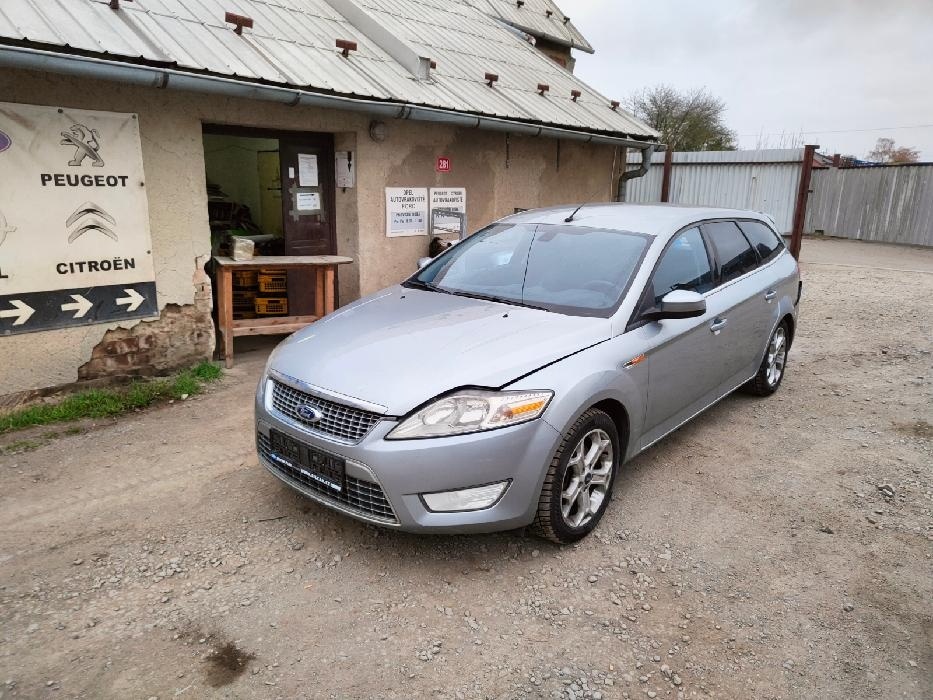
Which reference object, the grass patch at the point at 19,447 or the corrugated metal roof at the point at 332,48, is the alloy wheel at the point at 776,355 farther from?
the grass patch at the point at 19,447

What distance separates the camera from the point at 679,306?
3486mm

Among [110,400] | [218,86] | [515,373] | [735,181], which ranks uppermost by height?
[218,86]

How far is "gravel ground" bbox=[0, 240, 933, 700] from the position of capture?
8.05 feet

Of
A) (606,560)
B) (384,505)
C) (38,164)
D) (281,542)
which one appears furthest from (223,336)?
(606,560)

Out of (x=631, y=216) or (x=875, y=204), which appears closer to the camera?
(x=631, y=216)

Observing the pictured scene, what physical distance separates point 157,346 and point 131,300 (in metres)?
0.47

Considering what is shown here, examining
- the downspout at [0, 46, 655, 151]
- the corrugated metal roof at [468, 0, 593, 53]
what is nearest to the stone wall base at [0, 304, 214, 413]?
the downspout at [0, 46, 655, 151]

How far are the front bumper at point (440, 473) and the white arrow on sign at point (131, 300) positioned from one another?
323 cm

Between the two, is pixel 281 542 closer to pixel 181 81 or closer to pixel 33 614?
pixel 33 614

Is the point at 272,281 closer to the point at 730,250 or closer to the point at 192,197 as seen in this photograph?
the point at 192,197

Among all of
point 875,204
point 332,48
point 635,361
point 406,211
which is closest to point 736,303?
point 635,361

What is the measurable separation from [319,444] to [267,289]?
488 cm

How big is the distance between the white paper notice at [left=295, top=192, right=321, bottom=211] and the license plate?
4535mm

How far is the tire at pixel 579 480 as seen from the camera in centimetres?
303
